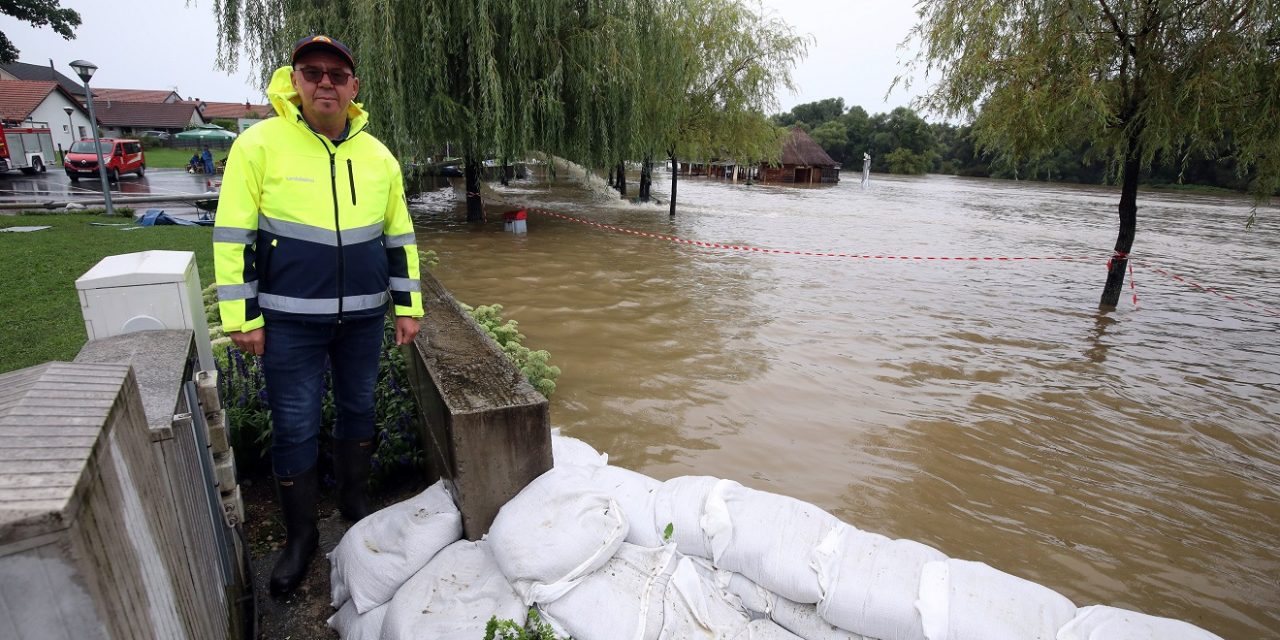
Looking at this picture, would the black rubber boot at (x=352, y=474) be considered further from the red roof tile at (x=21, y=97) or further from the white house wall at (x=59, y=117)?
the white house wall at (x=59, y=117)

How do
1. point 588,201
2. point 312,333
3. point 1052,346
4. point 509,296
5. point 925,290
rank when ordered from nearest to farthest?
point 312,333 → point 1052,346 → point 509,296 → point 925,290 → point 588,201

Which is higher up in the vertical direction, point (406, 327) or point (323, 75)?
point (323, 75)

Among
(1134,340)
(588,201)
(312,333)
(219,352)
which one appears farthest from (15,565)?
(588,201)

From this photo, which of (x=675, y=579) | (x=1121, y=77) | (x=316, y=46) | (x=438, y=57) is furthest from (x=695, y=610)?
(x=438, y=57)

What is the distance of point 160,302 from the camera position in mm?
2248

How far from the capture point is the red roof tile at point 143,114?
161 feet

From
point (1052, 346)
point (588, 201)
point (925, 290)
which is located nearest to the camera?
point (1052, 346)

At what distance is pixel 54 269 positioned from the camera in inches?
293

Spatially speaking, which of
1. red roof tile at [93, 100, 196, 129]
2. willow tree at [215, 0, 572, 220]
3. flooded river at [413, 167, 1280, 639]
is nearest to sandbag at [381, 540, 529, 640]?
flooded river at [413, 167, 1280, 639]

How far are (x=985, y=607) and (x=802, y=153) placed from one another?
47114mm

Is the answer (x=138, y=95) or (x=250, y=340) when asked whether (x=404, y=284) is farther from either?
(x=138, y=95)

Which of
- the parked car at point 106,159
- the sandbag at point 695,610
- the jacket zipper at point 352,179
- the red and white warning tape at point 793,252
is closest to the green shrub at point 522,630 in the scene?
the sandbag at point 695,610

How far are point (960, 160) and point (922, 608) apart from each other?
8223cm

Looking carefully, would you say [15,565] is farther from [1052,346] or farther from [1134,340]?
[1134,340]
